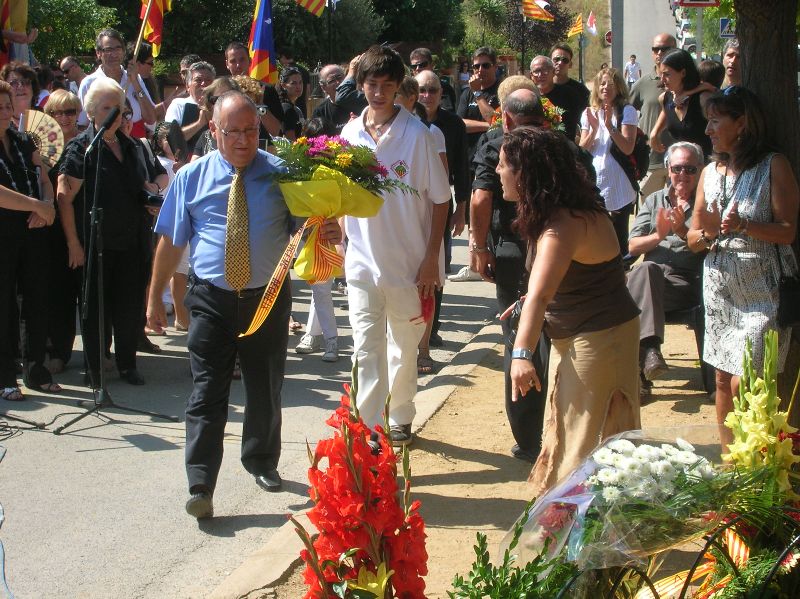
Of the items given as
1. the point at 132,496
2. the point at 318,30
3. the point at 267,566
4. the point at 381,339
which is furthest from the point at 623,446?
the point at 318,30

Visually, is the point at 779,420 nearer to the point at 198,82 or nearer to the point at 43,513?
the point at 43,513

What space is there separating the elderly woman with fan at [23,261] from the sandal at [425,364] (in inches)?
110

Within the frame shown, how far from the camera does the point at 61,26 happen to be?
77.4 ft

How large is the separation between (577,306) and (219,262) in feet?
6.10

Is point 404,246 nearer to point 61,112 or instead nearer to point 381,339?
point 381,339

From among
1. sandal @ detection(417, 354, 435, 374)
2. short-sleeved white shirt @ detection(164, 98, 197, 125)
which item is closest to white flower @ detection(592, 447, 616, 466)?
sandal @ detection(417, 354, 435, 374)

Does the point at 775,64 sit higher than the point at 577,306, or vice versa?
the point at 775,64

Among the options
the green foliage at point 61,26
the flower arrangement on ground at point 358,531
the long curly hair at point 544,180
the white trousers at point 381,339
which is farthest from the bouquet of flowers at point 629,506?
the green foliage at point 61,26

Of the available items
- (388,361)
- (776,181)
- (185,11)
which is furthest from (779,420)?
(185,11)

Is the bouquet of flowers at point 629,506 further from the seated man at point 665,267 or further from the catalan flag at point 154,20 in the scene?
the catalan flag at point 154,20

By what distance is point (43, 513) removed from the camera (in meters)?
5.60

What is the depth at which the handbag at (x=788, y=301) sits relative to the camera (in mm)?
5156

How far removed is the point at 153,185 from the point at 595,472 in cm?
577

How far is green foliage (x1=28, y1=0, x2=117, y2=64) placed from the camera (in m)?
22.8
